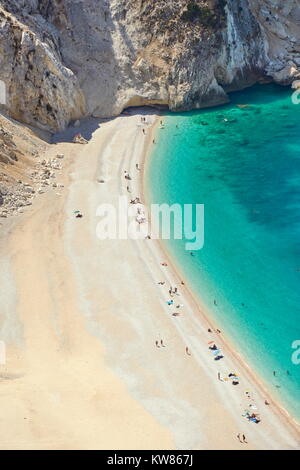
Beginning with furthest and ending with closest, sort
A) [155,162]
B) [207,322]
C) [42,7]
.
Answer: [42,7]
[155,162]
[207,322]

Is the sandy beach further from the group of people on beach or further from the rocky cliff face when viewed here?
the rocky cliff face

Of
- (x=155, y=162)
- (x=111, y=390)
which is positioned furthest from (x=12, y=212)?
(x=111, y=390)

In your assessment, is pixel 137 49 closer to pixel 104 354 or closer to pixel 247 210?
pixel 247 210

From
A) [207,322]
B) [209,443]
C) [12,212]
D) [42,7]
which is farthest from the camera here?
[42,7]

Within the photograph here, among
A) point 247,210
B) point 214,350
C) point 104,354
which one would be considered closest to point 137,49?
point 247,210

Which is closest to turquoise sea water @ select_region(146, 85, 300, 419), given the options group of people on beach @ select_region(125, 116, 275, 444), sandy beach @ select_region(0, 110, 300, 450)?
group of people on beach @ select_region(125, 116, 275, 444)

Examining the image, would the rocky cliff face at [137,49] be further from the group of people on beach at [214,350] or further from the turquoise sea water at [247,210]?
the group of people on beach at [214,350]

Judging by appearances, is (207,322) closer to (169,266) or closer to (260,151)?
(169,266)
